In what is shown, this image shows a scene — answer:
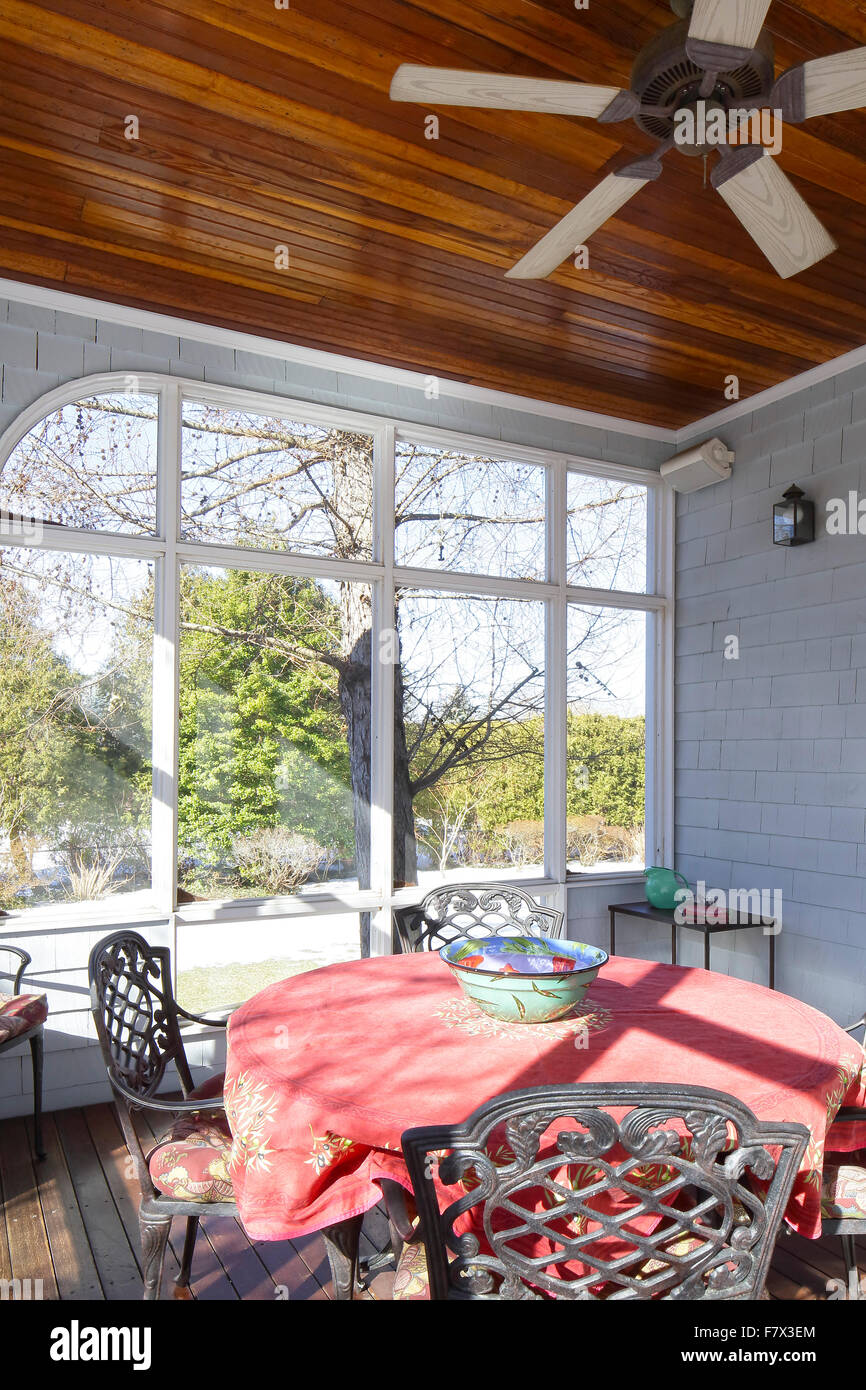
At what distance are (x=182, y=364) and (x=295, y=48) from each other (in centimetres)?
170

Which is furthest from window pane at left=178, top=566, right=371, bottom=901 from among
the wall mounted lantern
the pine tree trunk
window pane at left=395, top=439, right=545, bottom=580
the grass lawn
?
the wall mounted lantern

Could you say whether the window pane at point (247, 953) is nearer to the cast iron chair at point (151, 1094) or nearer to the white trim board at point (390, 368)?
→ the cast iron chair at point (151, 1094)

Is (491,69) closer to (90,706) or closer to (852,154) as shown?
(852,154)

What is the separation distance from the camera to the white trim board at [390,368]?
12.0ft

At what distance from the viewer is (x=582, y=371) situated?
14.4 feet

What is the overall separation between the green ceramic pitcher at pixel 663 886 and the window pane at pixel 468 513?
65.1 inches

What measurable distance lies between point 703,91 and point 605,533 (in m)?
3.09

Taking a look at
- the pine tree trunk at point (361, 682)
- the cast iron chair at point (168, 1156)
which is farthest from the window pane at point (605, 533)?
the cast iron chair at point (168, 1156)

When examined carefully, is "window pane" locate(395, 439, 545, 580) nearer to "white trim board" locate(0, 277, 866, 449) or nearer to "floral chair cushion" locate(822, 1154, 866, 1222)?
"white trim board" locate(0, 277, 866, 449)

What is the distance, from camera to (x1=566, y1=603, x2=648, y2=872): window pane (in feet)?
15.8

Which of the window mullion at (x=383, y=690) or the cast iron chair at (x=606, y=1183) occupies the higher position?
the window mullion at (x=383, y=690)

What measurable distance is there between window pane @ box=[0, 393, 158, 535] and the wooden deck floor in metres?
2.42


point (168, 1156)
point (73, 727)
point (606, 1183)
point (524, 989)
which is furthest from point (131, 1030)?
point (73, 727)

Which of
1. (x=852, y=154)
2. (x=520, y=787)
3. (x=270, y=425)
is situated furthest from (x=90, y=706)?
(x=852, y=154)
